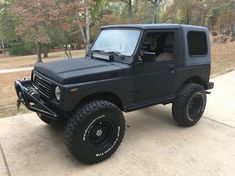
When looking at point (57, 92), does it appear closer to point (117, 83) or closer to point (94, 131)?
point (94, 131)

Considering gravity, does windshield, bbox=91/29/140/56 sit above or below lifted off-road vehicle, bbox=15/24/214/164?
above

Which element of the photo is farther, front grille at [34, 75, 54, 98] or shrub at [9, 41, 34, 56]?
shrub at [9, 41, 34, 56]

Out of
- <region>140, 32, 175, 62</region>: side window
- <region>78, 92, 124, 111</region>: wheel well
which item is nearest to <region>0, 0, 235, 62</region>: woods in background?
<region>140, 32, 175, 62</region>: side window

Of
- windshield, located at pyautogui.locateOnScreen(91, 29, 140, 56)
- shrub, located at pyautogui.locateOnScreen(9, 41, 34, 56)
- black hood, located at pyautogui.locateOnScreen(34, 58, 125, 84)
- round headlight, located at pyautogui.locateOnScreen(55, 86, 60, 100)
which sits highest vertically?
windshield, located at pyautogui.locateOnScreen(91, 29, 140, 56)

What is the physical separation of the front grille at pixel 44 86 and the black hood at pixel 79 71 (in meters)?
0.10

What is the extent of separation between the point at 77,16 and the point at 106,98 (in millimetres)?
15206

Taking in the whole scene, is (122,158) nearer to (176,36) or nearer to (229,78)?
(176,36)

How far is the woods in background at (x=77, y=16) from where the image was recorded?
57.2 feet

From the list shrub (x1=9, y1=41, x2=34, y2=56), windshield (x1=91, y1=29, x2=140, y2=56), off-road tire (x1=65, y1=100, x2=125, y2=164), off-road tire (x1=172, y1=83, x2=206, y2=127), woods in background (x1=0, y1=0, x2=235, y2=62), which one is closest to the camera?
off-road tire (x1=65, y1=100, x2=125, y2=164)

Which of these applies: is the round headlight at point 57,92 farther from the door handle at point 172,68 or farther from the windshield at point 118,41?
the door handle at point 172,68

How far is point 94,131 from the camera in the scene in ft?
12.6

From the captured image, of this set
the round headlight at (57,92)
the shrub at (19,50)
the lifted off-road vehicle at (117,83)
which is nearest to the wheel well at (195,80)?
the lifted off-road vehicle at (117,83)

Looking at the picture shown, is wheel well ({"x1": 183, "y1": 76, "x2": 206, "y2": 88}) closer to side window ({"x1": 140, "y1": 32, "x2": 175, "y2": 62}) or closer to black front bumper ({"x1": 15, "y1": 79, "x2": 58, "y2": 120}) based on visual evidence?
side window ({"x1": 140, "y1": 32, "x2": 175, "y2": 62})

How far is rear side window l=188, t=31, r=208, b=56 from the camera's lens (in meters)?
4.91
